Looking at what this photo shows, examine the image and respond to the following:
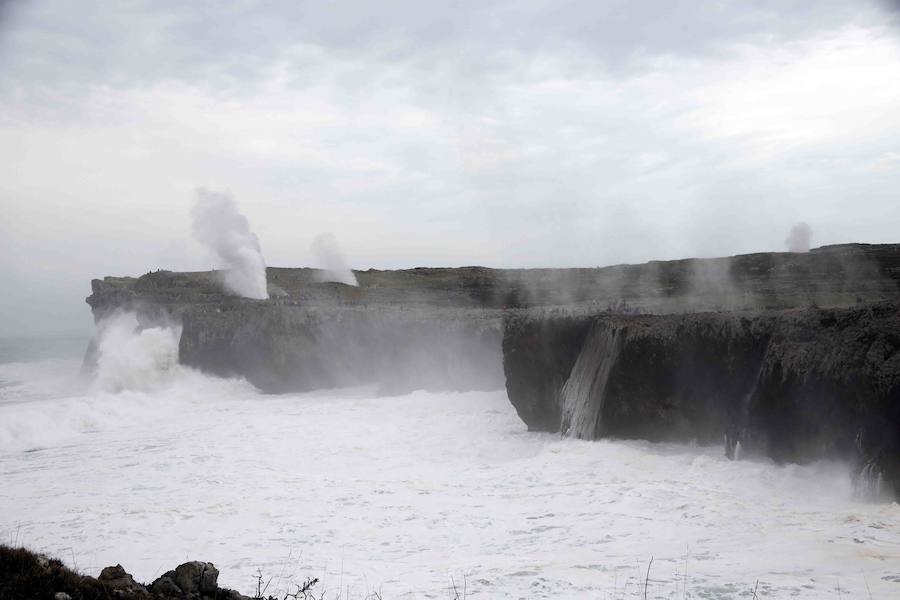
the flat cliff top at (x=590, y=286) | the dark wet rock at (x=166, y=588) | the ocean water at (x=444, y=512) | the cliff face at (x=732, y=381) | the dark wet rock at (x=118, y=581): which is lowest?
the ocean water at (x=444, y=512)

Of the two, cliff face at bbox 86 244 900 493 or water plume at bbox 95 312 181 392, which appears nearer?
cliff face at bbox 86 244 900 493

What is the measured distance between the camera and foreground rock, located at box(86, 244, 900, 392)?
18344 millimetres

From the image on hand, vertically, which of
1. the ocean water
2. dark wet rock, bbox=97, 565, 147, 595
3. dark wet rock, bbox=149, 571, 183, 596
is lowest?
the ocean water

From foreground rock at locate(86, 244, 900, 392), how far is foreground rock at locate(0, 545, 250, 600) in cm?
1087

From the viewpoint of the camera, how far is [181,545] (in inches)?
331

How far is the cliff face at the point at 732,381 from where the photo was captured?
26.9 ft

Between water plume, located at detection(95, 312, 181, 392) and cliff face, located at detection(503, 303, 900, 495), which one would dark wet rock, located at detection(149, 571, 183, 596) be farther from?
water plume, located at detection(95, 312, 181, 392)

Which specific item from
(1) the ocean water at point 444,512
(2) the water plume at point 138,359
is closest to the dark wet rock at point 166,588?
(1) the ocean water at point 444,512

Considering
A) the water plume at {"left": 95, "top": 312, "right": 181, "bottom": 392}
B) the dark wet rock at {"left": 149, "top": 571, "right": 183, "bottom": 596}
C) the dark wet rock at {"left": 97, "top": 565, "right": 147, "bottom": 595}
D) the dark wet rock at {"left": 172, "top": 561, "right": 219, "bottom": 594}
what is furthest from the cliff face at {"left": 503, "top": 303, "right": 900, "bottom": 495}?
the water plume at {"left": 95, "top": 312, "right": 181, "bottom": 392}

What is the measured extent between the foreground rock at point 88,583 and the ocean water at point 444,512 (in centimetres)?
159

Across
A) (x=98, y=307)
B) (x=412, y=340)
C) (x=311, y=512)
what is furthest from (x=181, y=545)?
(x=98, y=307)

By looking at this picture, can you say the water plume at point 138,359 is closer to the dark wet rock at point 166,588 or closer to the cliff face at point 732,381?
the cliff face at point 732,381

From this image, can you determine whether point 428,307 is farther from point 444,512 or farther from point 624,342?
point 444,512

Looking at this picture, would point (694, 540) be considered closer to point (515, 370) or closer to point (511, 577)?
point (511, 577)
